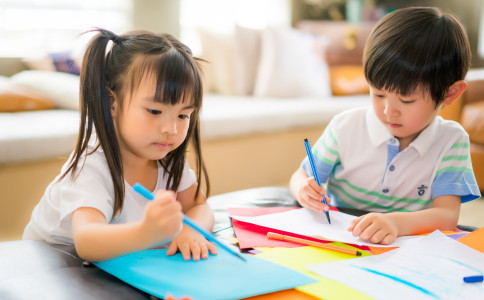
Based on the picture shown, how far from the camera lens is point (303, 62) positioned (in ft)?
10.5

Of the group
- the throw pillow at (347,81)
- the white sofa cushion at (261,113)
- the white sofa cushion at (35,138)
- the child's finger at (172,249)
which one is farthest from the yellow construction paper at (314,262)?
the throw pillow at (347,81)

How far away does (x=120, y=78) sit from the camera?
89 centimetres

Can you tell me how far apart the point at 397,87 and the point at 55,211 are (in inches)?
26.1

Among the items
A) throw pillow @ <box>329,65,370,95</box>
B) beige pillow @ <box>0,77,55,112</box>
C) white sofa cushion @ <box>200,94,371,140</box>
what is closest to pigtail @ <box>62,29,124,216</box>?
white sofa cushion @ <box>200,94,371,140</box>

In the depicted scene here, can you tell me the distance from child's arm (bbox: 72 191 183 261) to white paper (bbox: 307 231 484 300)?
22 centimetres

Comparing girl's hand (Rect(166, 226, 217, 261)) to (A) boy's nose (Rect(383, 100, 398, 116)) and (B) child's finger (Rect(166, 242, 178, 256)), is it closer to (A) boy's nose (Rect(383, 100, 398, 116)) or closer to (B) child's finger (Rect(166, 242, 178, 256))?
(B) child's finger (Rect(166, 242, 178, 256))

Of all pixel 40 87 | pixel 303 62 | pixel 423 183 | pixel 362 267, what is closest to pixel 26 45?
pixel 40 87

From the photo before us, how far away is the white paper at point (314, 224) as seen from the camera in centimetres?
86

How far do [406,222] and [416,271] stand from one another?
198 millimetres

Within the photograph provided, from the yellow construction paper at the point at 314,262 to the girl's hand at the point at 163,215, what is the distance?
17cm

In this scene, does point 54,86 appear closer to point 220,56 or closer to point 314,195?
point 220,56

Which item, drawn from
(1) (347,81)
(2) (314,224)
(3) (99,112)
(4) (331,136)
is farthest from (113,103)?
(1) (347,81)

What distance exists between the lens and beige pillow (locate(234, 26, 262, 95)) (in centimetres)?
320

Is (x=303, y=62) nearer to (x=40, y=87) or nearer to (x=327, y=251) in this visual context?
(x=40, y=87)
